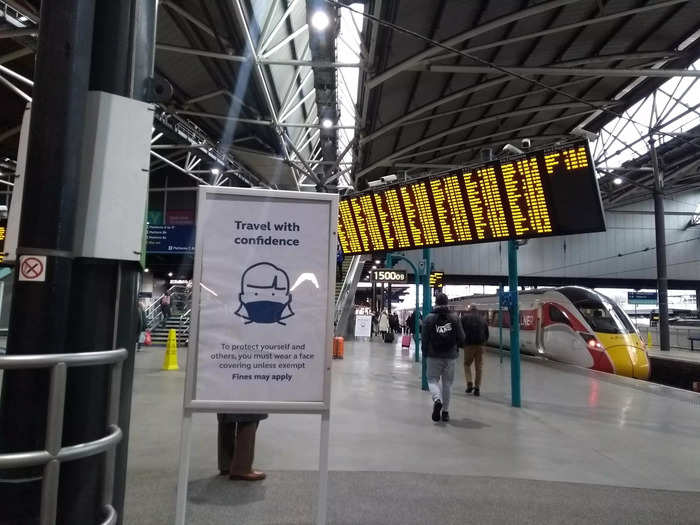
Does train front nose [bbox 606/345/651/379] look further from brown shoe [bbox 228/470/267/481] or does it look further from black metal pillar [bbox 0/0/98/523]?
black metal pillar [bbox 0/0/98/523]

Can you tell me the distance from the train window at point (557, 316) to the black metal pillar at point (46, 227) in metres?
17.9

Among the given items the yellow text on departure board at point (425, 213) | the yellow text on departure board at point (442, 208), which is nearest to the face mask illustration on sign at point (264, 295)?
the yellow text on departure board at point (442, 208)

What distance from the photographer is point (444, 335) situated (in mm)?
7254

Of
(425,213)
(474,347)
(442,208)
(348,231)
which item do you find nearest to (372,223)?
(348,231)

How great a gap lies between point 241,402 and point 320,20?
36.4 ft

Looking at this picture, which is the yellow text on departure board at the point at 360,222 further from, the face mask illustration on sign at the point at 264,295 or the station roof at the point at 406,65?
the face mask illustration on sign at the point at 264,295

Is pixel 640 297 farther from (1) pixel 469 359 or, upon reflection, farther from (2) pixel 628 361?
(1) pixel 469 359

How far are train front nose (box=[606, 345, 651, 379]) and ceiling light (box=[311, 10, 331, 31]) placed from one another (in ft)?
42.1

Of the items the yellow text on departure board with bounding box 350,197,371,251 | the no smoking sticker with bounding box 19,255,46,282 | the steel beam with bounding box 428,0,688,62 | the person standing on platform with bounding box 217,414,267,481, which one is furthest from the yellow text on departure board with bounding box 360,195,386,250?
the no smoking sticker with bounding box 19,255,46,282

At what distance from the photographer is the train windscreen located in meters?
16.6

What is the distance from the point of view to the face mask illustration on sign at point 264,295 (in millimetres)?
3414

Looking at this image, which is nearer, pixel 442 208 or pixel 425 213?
pixel 442 208

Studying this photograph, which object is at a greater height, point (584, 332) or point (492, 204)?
point (492, 204)

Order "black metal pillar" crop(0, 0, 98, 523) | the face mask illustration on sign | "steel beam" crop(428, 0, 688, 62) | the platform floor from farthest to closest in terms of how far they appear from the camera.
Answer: "steel beam" crop(428, 0, 688, 62), the platform floor, the face mask illustration on sign, "black metal pillar" crop(0, 0, 98, 523)
